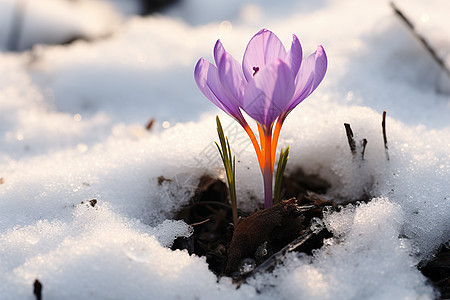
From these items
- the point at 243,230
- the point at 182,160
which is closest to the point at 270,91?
the point at 243,230

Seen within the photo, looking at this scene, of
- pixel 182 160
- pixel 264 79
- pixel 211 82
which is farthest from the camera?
pixel 182 160

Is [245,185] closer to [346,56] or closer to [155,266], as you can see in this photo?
[155,266]

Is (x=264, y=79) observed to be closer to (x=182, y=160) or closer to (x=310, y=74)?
(x=310, y=74)

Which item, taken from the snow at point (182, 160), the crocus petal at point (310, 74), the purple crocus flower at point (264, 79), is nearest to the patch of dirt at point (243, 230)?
the snow at point (182, 160)

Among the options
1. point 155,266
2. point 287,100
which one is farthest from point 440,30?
point 155,266

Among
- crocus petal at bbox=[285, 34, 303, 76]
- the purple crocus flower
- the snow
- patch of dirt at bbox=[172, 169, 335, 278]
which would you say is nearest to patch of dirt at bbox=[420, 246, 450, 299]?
the snow

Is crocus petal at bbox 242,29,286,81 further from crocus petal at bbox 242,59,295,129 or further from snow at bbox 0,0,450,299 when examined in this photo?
snow at bbox 0,0,450,299

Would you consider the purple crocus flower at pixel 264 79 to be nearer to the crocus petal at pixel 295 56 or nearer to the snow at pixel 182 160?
the crocus petal at pixel 295 56
